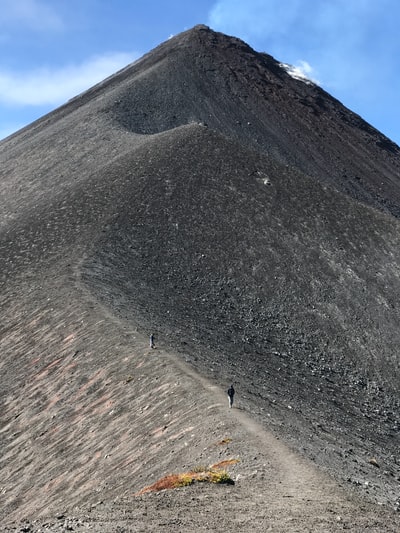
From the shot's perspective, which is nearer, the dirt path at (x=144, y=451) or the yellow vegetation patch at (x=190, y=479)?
the dirt path at (x=144, y=451)

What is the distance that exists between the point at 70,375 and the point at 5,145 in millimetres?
90683

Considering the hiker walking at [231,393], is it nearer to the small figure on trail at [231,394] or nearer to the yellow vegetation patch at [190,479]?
the small figure on trail at [231,394]

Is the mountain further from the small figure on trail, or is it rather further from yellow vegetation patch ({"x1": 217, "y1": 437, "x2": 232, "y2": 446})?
the small figure on trail

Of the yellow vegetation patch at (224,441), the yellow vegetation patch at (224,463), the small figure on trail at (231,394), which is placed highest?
the small figure on trail at (231,394)

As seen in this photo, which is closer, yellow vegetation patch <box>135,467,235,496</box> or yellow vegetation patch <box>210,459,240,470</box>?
yellow vegetation patch <box>135,467,235,496</box>

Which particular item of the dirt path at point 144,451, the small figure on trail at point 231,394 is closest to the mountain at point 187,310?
the dirt path at point 144,451

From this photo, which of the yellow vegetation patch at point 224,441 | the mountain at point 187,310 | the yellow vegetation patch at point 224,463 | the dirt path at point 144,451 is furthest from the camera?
the mountain at point 187,310

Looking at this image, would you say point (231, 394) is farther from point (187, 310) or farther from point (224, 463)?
point (187, 310)

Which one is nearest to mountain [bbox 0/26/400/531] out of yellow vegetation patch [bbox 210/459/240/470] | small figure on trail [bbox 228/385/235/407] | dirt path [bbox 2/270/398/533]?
dirt path [bbox 2/270/398/533]

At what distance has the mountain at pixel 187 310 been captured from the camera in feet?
86.2

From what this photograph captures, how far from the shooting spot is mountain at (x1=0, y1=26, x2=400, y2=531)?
26281 millimetres

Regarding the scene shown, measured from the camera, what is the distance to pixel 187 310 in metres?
48.6

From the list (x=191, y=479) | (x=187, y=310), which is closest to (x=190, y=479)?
(x=191, y=479)

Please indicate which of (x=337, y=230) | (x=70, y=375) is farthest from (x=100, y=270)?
(x=337, y=230)
